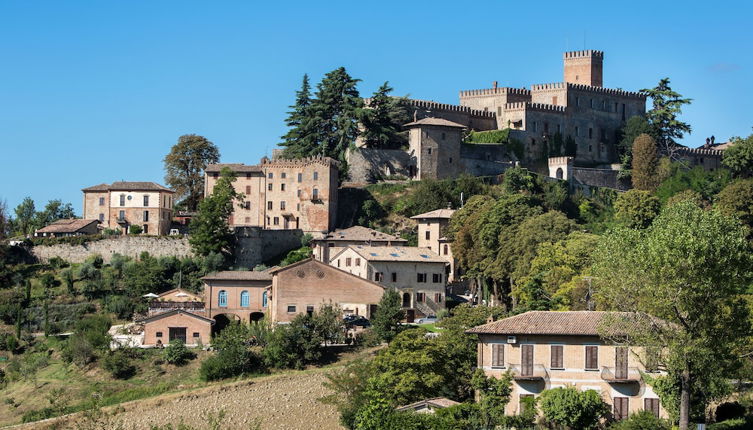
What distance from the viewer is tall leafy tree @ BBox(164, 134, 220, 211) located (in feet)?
329

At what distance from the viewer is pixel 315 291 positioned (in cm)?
7150

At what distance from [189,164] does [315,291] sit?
106 feet

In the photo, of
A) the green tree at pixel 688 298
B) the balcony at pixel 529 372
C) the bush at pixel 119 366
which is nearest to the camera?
the green tree at pixel 688 298

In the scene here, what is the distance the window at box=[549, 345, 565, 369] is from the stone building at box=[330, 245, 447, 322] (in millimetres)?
29167

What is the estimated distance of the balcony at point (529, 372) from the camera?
48.1 meters

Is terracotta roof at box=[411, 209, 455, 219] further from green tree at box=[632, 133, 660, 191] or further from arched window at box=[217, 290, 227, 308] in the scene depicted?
green tree at box=[632, 133, 660, 191]

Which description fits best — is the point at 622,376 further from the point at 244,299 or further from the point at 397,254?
the point at 397,254

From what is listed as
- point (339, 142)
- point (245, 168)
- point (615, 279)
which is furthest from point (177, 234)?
point (615, 279)

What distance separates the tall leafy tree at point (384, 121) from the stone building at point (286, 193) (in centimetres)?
631

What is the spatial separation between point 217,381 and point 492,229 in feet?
68.2

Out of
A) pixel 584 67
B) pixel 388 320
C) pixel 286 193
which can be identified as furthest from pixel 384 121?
pixel 388 320

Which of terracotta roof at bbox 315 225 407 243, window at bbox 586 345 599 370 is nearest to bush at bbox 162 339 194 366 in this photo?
terracotta roof at bbox 315 225 407 243

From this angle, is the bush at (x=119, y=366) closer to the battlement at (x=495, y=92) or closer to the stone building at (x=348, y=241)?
the stone building at (x=348, y=241)

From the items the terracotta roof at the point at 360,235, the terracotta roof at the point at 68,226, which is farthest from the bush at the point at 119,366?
the terracotta roof at the point at 68,226
